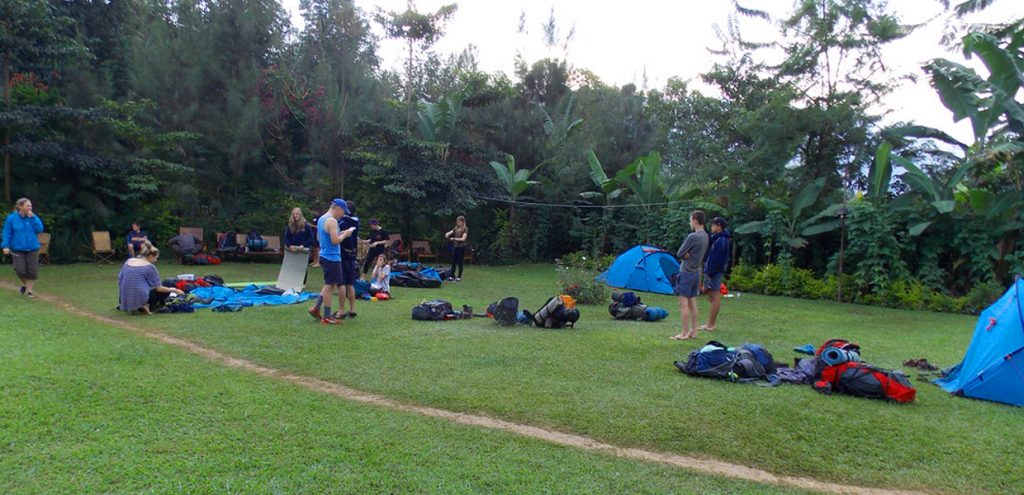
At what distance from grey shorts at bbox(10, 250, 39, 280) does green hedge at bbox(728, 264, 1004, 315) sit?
14.3m

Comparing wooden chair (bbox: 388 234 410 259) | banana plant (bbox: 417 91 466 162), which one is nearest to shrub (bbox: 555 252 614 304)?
wooden chair (bbox: 388 234 410 259)

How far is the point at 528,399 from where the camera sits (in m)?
4.95

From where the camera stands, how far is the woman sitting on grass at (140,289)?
8.45 meters

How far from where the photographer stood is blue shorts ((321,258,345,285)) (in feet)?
26.7

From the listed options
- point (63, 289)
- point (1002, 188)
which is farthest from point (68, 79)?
point (1002, 188)

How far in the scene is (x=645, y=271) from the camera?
14109 millimetres

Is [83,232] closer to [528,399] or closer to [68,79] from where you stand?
[68,79]

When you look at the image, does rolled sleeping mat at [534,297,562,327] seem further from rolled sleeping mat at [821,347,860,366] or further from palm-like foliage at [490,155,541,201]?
palm-like foliage at [490,155,541,201]

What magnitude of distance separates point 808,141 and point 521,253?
31.5 feet

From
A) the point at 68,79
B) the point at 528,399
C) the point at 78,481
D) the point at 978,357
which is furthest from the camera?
the point at 68,79

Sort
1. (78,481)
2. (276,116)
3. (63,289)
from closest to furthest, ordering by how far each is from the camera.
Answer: (78,481) < (63,289) < (276,116)

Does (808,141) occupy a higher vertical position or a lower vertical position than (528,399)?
higher

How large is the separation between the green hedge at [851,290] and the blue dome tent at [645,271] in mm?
2033

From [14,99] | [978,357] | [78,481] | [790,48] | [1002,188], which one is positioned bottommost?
[78,481]
